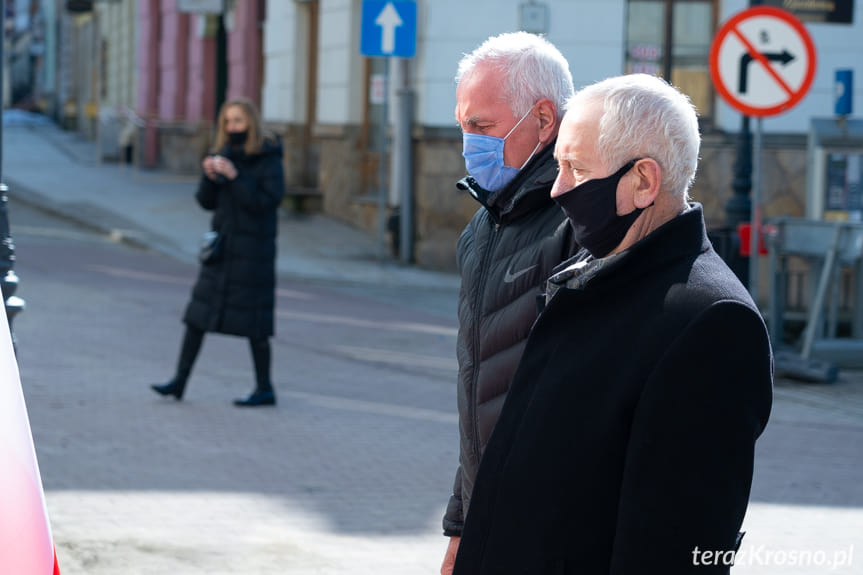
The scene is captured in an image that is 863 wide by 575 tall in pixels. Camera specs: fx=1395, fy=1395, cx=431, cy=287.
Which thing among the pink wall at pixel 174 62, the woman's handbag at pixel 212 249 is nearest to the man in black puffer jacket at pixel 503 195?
the woman's handbag at pixel 212 249

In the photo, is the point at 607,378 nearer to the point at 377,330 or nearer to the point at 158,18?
the point at 377,330

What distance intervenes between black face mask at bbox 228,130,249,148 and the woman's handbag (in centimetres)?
56

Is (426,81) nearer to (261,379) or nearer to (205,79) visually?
(261,379)

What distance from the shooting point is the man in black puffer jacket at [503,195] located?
119 inches

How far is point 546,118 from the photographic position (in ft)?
10.2

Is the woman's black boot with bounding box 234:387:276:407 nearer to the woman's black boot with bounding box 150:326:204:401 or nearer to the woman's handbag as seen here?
the woman's black boot with bounding box 150:326:204:401

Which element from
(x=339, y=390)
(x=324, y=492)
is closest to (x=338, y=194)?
(x=339, y=390)

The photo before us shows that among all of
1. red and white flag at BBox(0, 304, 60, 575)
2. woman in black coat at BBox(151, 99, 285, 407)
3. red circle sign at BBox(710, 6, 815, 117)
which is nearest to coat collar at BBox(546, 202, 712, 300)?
red and white flag at BBox(0, 304, 60, 575)

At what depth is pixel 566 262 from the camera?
2.68m

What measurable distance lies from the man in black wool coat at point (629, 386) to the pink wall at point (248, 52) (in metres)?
21.7

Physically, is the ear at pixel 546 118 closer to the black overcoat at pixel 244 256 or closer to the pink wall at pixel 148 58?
the black overcoat at pixel 244 256

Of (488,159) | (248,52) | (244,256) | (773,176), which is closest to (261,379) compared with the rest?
(244,256)

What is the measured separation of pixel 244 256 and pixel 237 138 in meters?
0.73

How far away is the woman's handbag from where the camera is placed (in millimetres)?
8297
